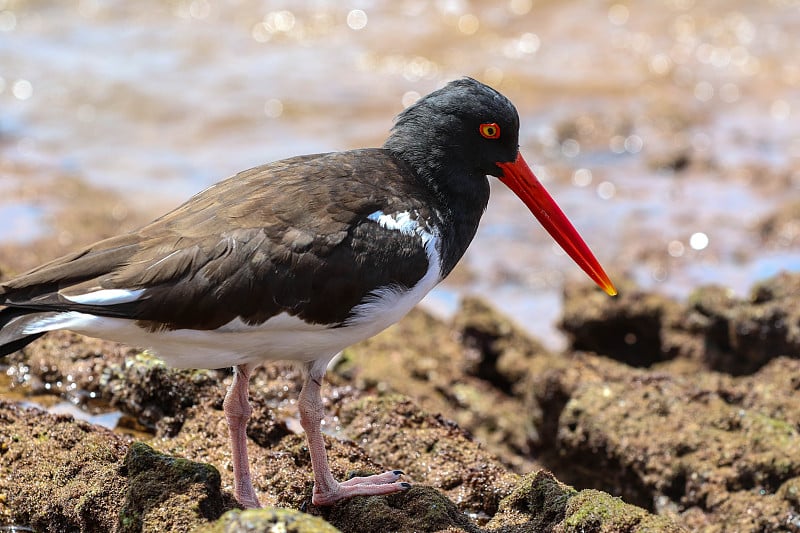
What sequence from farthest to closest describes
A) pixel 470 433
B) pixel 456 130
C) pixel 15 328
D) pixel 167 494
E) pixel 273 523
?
pixel 470 433, pixel 456 130, pixel 15 328, pixel 167 494, pixel 273 523

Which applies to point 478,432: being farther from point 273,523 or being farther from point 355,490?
point 273,523

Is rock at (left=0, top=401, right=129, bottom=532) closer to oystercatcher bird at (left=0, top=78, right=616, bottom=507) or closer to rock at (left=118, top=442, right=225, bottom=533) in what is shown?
rock at (left=118, top=442, right=225, bottom=533)

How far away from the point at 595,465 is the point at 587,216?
261 inches

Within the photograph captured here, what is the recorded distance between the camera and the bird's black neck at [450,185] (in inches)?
209

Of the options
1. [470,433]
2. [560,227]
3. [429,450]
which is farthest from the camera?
[560,227]

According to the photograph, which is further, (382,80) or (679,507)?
(382,80)

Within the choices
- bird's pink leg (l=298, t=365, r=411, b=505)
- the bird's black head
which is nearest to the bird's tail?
bird's pink leg (l=298, t=365, r=411, b=505)

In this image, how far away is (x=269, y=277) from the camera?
4531mm

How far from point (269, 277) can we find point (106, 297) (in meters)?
0.74

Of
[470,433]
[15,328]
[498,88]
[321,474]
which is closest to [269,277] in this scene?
[321,474]

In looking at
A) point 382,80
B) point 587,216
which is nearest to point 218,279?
point 587,216

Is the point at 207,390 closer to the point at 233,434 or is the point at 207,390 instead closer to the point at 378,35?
the point at 233,434

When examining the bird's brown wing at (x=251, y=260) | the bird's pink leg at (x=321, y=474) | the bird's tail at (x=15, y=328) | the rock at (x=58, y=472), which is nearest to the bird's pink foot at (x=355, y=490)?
the bird's pink leg at (x=321, y=474)

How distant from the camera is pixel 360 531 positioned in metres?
4.45
